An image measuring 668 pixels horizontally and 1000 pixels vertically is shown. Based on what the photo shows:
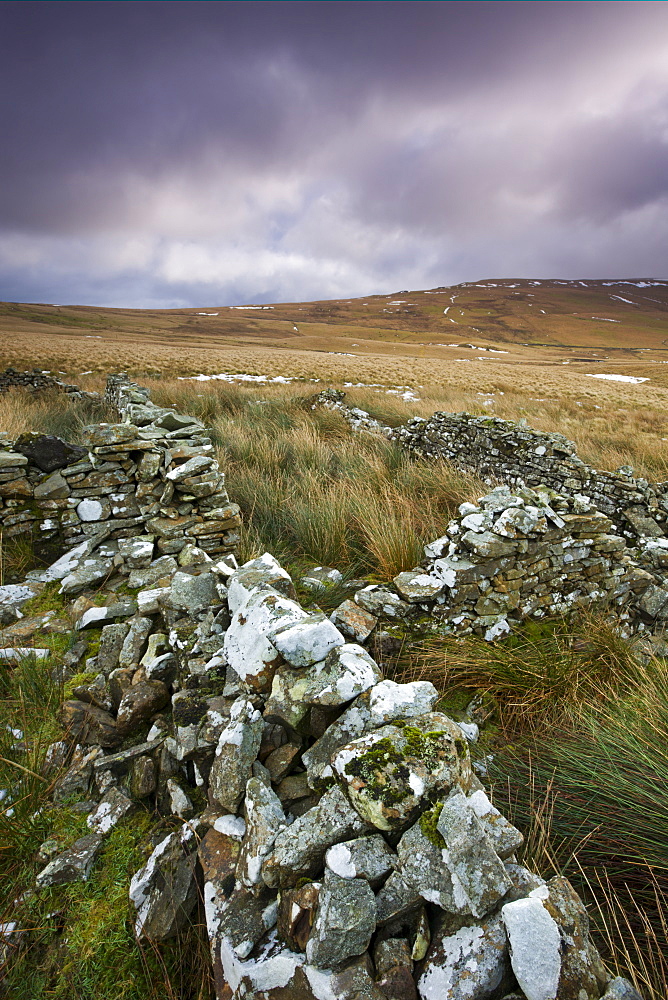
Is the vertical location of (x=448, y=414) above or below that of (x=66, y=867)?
above

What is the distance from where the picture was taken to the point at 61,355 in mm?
26188

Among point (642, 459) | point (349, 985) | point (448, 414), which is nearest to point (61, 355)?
point (448, 414)

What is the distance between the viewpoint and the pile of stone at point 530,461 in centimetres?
600

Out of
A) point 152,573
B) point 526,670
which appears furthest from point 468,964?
point 152,573

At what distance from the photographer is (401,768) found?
137 cm

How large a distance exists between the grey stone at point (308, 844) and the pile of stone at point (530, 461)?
4.10 m

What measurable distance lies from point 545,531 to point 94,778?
11.7 feet

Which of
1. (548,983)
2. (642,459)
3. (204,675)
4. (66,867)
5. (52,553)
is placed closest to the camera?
(548,983)

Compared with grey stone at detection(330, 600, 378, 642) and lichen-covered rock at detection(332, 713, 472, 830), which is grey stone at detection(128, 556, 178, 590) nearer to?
grey stone at detection(330, 600, 378, 642)

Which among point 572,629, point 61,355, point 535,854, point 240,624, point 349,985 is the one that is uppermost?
point 61,355

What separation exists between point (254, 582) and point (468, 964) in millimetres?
1768

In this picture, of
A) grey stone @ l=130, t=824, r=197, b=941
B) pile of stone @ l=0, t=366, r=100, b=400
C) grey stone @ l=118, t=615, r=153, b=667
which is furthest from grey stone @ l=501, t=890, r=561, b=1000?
pile of stone @ l=0, t=366, r=100, b=400

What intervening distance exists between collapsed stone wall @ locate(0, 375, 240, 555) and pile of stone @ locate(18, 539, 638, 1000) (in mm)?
1645

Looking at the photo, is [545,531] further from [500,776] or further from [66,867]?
[66,867]
